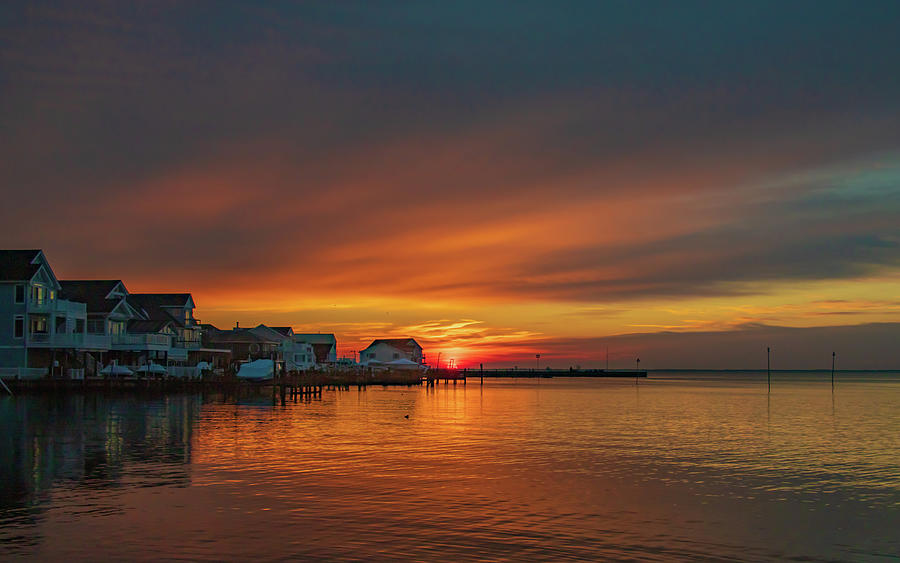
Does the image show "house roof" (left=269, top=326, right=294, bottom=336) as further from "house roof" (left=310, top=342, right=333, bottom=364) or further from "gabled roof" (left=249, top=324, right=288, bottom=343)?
"house roof" (left=310, top=342, right=333, bottom=364)

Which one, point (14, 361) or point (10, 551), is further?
point (14, 361)

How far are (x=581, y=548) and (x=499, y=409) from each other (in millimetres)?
62577

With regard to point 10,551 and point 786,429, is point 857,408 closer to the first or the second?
point 786,429

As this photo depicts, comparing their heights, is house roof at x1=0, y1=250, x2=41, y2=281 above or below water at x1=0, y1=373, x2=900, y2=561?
above

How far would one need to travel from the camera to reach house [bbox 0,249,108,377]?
78.1 metres

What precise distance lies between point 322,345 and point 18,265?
113357 millimetres

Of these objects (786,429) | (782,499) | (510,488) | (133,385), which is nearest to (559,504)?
(510,488)

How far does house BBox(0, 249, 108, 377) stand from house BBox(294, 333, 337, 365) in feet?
345

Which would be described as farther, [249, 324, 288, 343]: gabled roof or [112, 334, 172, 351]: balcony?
[249, 324, 288, 343]: gabled roof

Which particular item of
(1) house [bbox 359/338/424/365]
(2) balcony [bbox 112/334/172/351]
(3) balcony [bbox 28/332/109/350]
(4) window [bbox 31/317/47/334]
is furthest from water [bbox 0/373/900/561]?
(1) house [bbox 359/338/424/365]

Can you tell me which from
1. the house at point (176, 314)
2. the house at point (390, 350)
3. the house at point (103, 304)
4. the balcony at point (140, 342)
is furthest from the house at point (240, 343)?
the house at point (390, 350)

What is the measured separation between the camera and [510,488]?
29609 millimetres

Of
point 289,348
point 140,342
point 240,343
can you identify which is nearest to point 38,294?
point 140,342

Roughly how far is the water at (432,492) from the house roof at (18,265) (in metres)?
27.2
